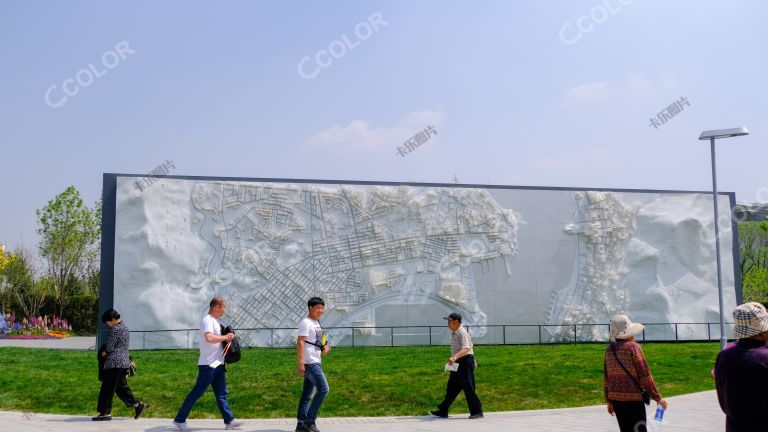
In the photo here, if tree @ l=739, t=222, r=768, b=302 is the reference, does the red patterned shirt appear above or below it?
below

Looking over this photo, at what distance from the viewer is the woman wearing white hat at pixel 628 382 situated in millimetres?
6738

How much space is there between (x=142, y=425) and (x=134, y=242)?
1346 centimetres

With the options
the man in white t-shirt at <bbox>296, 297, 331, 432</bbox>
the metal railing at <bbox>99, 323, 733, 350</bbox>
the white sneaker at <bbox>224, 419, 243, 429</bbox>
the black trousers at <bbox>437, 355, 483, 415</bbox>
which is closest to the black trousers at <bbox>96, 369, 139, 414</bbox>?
the white sneaker at <bbox>224, 419, 243, 429</bbox>

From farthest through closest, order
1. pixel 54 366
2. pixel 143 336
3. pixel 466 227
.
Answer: pixel 466 227
pixel 143 336
pixel 54 366

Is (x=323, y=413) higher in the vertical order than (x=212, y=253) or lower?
lower

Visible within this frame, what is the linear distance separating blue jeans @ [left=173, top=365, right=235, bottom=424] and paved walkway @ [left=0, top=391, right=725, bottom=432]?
454 millimetres

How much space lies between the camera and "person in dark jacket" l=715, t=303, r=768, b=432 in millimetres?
4762

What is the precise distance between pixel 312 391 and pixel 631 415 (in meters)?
4.06

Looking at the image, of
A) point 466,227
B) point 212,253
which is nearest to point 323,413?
point 212,253

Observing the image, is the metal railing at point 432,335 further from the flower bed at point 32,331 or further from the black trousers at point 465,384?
the flower bed at point 32,331

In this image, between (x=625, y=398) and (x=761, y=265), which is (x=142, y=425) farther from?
(x=761, y=265)

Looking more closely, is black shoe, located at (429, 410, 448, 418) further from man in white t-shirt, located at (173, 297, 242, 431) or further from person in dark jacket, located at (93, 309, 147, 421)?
person in dark jacket, located at (93, 309, 147, 421)

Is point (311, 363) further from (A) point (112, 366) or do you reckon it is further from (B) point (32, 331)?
(B) point (32, 331)

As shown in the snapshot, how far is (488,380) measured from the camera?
47.3 feet
